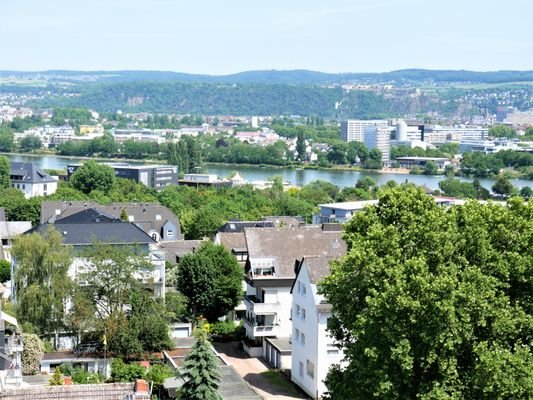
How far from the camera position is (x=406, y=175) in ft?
277

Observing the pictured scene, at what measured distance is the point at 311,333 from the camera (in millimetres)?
16750

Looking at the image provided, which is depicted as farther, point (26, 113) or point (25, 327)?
point (26, 113)

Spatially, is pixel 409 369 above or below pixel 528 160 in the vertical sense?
above

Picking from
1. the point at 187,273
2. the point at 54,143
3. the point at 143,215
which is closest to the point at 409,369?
the point at 187,273

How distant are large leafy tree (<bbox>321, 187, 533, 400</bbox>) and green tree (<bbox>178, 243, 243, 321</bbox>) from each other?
29.4 feet

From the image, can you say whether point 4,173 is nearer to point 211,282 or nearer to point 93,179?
point 93,179

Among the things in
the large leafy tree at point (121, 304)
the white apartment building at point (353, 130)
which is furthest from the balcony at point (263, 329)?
the white apartment building at point (353, 130)

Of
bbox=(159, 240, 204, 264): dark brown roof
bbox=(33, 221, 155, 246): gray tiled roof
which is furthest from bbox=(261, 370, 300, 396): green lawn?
bbox=(159, 240, 204, 264): dark brown roof

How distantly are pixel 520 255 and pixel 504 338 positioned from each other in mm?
976

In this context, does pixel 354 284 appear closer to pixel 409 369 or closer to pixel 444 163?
pixel 409 369

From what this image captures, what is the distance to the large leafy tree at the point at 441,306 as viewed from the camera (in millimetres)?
10523

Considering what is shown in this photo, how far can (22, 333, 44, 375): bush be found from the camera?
1666 centimetres

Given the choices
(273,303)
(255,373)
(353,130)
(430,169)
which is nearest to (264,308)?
(273,303)

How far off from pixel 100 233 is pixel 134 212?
38.9 ft
